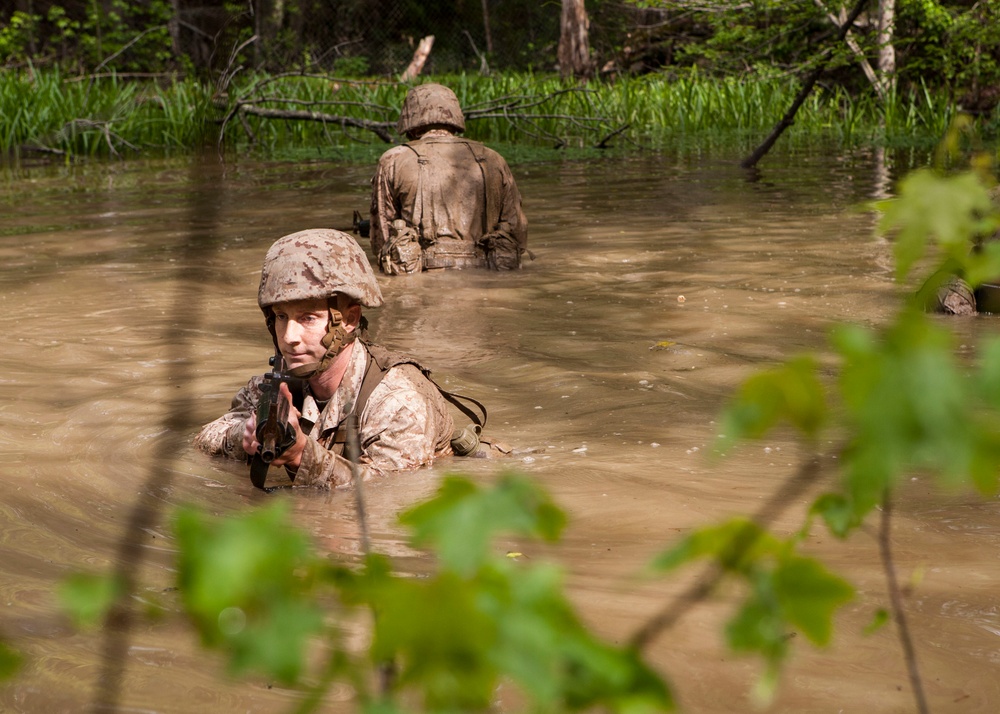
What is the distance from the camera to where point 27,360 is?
589cm

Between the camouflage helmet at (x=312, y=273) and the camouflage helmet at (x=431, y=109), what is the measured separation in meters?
4.62

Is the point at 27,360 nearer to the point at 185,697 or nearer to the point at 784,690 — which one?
the point at 185,697

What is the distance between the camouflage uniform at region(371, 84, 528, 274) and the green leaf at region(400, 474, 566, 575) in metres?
7.36

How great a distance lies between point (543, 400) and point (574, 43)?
2103 centimetres

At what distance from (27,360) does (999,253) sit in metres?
5.69

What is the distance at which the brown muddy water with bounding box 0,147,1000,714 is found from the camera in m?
2.56

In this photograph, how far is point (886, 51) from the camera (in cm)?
1875

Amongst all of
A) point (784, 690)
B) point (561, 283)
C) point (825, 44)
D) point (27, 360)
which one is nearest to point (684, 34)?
point (825, 44)

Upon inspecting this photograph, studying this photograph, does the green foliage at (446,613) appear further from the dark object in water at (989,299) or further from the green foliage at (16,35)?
the green foliage at (16,35)

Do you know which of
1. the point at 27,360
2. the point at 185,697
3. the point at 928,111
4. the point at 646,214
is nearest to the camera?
the point at 185,697

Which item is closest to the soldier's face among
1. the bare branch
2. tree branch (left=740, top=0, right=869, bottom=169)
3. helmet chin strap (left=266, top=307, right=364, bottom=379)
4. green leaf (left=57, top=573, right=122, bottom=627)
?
helmet chin strap (left=266, top=307, right=364, bottom=379)

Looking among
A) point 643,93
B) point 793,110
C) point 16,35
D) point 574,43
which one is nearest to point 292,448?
point 793,110

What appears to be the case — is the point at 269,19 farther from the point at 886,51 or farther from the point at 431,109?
the point at 431,109

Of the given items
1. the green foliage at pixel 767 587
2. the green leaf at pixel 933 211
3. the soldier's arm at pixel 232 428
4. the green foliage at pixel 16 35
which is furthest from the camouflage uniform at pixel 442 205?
the green foliage at pixel 16 35
